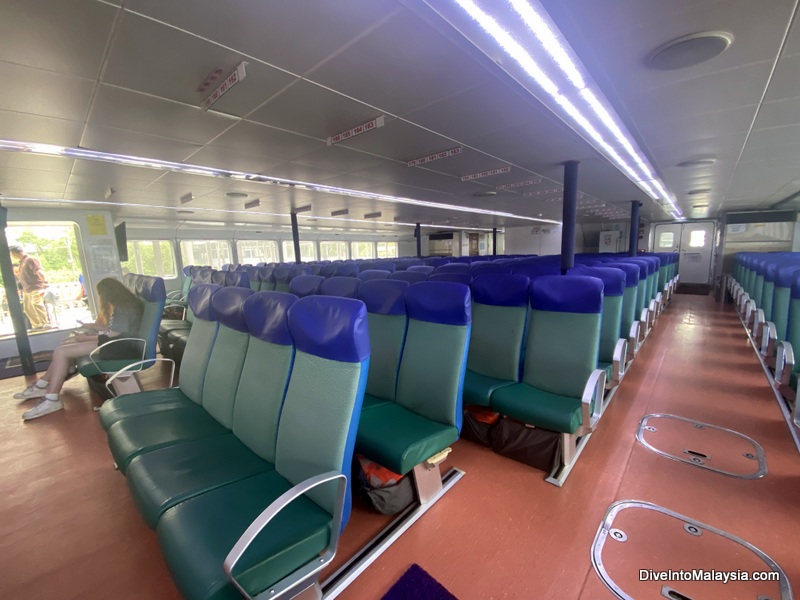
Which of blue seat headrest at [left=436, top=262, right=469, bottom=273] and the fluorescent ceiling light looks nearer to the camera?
the fluorescent ceiling light

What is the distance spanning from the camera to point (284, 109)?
2604 millimetres

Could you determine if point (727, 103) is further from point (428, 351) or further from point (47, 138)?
point (47, 138)

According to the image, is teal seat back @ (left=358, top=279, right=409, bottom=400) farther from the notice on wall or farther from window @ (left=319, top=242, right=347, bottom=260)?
window @ (left=319, top=242, right=347, bottom=260)

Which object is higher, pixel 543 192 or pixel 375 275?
pixel 543 192

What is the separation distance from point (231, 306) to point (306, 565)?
1.42 meters

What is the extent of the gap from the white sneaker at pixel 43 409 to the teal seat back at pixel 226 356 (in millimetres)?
2650

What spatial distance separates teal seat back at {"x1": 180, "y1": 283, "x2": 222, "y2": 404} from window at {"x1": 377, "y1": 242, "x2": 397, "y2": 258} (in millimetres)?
14048

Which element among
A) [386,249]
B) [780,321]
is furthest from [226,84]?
[386,249]

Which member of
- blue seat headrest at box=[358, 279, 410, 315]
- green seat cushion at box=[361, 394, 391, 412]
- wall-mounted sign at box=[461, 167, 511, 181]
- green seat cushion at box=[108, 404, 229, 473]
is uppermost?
wall-mounted sign at box=[461, 167, 511, 181]

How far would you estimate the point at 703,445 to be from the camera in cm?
237

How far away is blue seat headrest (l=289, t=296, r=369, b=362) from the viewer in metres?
1.26

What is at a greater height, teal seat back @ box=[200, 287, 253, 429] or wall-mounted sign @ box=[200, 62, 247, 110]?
wall-mounted sign @ box=[200, 62, 247, 110]

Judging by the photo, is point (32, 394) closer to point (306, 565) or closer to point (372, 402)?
point (372, 402)

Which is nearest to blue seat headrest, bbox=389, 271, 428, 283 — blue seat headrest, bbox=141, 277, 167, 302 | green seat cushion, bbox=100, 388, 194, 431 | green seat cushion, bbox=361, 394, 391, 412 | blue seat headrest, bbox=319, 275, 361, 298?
blue seat headrest, bbox=319, 275, 361, 298
